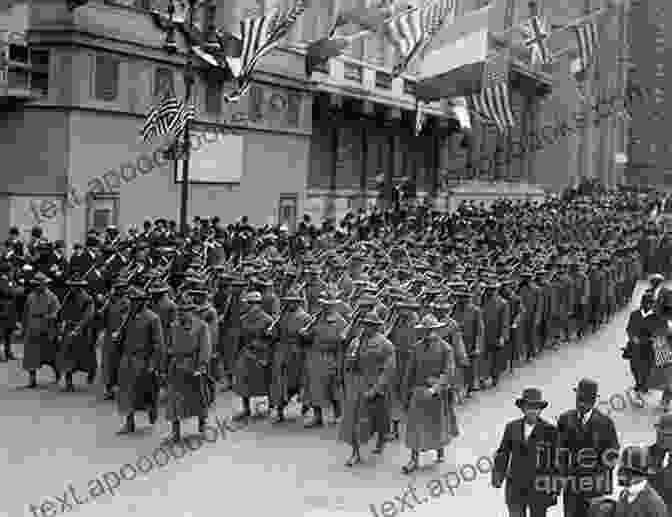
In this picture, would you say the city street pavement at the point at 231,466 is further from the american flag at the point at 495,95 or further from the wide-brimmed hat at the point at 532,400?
the american flag at the point at 495,95

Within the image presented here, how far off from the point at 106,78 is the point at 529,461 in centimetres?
1742

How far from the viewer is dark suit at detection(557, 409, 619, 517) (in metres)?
7.83

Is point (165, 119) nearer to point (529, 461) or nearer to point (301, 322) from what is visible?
point (301, 322)

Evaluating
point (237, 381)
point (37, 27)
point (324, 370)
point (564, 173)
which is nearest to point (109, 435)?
point (237, 381)

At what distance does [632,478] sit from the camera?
6105mm

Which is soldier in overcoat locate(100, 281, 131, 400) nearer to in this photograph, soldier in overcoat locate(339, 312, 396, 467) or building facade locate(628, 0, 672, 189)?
soldier in overcoat locate(339, 312, 396, 467)

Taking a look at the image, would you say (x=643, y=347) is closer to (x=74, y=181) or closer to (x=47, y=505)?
(x=47, y=505)

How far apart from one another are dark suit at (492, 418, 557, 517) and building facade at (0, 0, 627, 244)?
15.8 meters

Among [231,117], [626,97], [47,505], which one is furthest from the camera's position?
[626,97]

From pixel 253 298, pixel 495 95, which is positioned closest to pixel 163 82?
pixel 495 95

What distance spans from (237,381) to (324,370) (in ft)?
3.99

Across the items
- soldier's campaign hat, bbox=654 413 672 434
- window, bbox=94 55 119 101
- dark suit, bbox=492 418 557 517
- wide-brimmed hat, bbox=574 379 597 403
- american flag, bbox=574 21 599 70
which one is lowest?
dark suit, bbox=492 418 557 517

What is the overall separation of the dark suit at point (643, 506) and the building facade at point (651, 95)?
74.1 m

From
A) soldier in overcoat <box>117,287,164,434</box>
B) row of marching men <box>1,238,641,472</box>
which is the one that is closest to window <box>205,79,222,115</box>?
row of marching men <box>1,238,641,472</box>
